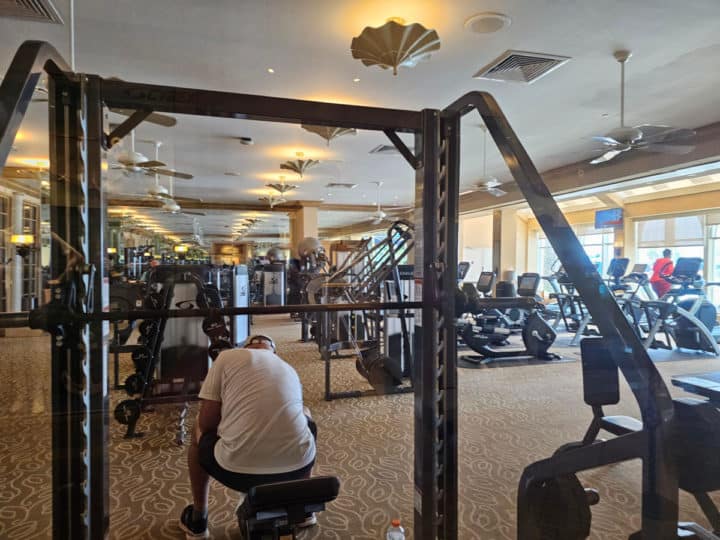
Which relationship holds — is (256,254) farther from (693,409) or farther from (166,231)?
(693,409)

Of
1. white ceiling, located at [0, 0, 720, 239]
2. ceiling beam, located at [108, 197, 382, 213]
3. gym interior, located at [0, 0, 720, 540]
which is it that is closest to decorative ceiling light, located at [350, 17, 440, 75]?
gym interior, located at [0, 0, 720, 540]

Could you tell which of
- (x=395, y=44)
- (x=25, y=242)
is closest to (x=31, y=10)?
(x=25, y=242)

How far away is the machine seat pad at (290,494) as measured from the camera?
136cm

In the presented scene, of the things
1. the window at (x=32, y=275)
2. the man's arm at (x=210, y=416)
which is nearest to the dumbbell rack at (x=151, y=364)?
the window at (x=32, y=275)

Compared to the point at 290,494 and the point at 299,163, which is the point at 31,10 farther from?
the point at 299,163

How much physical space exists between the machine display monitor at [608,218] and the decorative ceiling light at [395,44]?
7.96 meters

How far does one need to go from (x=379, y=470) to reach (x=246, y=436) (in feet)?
4.70

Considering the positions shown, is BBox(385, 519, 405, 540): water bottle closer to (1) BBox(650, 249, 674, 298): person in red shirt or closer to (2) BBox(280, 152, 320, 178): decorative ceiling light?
A: (2) BBox(280, 152, 320, 178): decorative ceiling light

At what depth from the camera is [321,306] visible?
1744 millimetres

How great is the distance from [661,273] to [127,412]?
8.54 metres

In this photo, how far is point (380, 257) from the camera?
5.16 metres

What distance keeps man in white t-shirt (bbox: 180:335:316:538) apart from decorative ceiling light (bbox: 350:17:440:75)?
290 cm

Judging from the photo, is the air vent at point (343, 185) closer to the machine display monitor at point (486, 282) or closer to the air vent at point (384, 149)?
the air vent at point (384, 149)

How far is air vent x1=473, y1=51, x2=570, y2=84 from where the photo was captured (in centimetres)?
439
